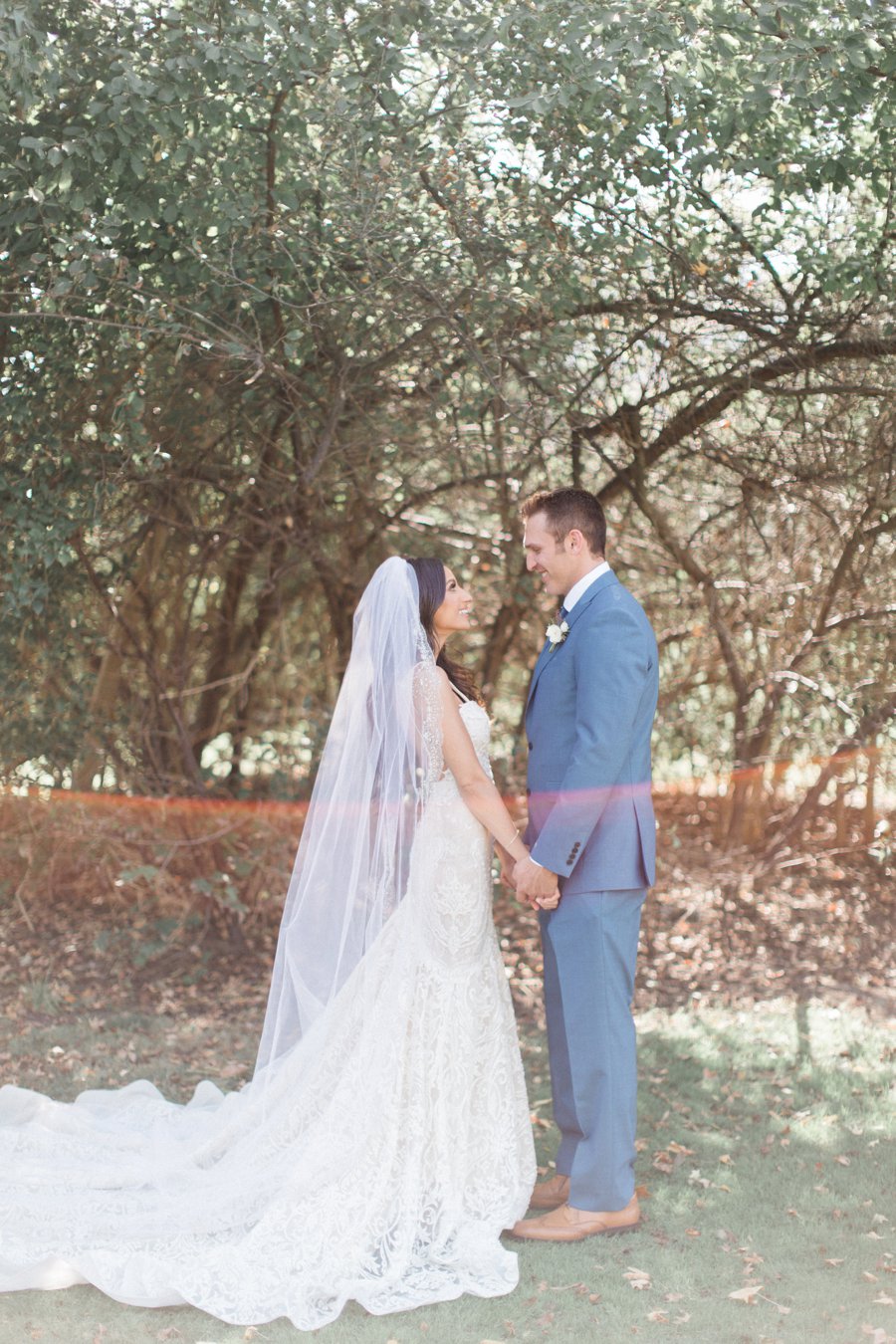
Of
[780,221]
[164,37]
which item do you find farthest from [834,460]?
[164,37]

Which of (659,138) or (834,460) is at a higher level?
(659,138)

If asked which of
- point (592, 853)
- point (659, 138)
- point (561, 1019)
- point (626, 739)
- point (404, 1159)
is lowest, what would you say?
point (404, 1159)

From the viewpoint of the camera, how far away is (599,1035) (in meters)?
3.56

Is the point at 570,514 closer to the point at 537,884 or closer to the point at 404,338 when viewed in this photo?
the point at 537,884

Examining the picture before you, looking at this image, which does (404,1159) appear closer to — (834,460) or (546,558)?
(546,558)

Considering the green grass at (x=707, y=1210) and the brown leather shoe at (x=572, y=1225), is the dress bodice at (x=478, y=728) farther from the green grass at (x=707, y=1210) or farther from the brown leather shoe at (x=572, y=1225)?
the green grass at (x=707, y=1210)

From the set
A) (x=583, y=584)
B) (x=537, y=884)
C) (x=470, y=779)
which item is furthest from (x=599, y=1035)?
(x=583, y=584)

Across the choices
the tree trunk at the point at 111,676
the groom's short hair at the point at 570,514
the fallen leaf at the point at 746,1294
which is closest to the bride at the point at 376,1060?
the groom's short hair at the point at 570,514

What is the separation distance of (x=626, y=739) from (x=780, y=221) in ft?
9.01

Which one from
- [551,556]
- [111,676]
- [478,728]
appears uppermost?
[551,556]

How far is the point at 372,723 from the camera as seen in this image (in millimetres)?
3668

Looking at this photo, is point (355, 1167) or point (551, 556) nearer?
Answer: point (355, 1167)

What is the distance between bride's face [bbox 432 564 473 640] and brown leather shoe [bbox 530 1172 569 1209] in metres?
1.73

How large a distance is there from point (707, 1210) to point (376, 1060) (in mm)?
1155
